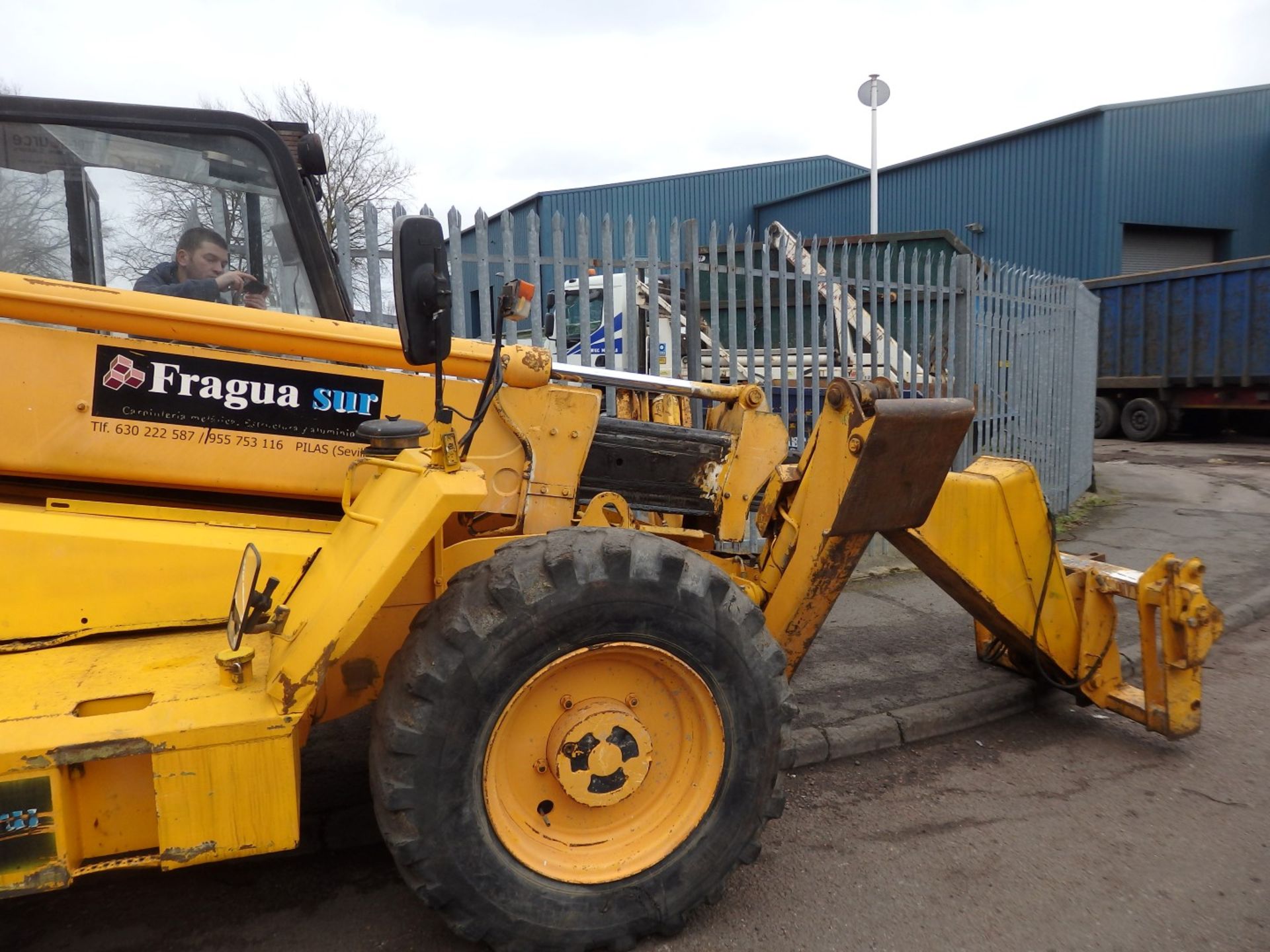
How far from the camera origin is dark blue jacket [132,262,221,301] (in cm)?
276

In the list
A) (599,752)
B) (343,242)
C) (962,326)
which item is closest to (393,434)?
(599,752)

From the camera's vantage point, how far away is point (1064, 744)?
3980 mm

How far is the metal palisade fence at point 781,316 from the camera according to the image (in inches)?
209

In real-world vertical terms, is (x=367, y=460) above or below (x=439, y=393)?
below

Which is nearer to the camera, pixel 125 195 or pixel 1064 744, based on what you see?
pixel 125 195

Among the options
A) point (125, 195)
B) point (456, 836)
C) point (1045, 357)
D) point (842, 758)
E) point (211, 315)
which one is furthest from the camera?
point (1045, 357)

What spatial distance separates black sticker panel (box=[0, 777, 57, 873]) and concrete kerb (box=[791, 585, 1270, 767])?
267 cm

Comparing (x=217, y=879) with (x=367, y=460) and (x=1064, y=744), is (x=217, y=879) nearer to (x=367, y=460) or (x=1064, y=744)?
(x=367, y=460)

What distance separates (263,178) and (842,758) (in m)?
3.37

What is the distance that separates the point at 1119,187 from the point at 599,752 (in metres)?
22.1

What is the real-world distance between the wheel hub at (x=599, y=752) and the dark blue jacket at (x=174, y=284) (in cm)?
179

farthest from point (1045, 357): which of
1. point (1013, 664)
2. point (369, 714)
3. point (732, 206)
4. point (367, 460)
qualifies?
point (732, 206)

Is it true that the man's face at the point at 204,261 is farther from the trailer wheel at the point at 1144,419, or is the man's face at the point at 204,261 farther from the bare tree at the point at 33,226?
the trailer wheel at the point at 1144,419

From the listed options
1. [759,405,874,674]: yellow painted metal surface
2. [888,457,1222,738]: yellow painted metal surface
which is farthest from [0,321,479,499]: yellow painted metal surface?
[888,457,1222,738]: yellow painted metal surface
